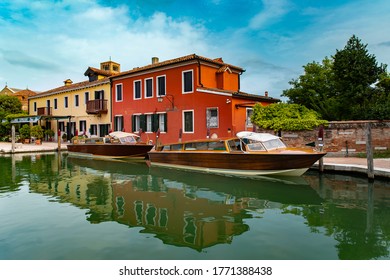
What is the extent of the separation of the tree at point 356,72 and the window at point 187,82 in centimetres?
935

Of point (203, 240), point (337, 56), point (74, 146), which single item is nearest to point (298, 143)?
point (337, 56)

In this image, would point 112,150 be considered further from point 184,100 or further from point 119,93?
point 119,93

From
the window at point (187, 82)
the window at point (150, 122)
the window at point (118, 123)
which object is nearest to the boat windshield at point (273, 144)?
the window at point (187, 82)

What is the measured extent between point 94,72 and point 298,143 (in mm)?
21163

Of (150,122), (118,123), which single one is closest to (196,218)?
(150,122)

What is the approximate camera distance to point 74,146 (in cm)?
2098

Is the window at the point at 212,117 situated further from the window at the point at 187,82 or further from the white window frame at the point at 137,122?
the white window frame at the point at 137,122

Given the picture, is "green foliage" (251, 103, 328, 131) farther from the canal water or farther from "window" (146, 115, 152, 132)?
"window" (146, 115, 152, 132)

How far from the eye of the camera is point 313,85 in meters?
25.2

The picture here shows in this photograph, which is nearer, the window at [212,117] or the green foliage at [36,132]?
the window at [212,117]

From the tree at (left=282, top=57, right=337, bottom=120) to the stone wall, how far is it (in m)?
9.30

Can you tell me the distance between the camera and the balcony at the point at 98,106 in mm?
25016
